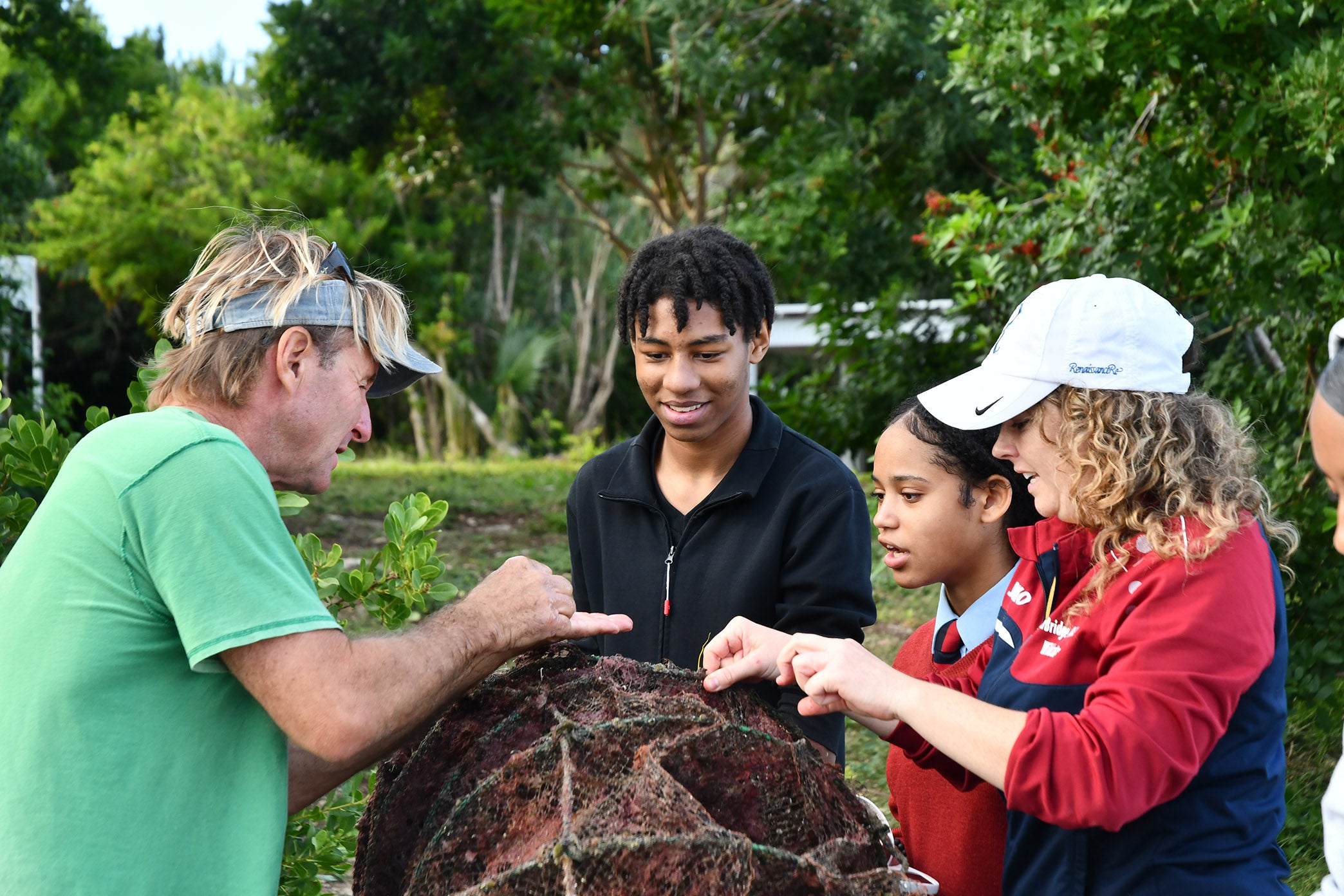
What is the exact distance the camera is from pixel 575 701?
188 centimetres

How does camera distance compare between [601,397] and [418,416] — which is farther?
[601,397]

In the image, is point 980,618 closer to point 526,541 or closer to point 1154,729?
point 1154,729

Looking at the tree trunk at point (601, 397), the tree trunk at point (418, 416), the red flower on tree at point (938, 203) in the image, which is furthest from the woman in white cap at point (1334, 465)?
the tree trunk at point (601, 397)

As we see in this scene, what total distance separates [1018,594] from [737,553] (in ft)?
2.28

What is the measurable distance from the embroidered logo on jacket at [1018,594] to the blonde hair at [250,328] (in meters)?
1.20

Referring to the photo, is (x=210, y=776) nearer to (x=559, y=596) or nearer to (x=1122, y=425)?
(x=559, y=596)

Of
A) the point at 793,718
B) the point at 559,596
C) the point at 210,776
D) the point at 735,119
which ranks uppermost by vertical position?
the point at 735,119

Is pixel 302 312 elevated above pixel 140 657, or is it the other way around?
pixel 302 312

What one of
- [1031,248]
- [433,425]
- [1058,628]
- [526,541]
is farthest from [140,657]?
[433,425]

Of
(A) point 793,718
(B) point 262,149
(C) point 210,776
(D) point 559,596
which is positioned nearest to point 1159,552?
(A) point 793,718

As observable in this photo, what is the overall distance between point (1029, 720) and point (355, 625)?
18.3 feet

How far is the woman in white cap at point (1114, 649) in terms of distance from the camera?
1.62 meters

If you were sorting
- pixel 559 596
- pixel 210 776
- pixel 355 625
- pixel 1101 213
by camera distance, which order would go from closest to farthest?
pixel 210 776, pixel 559 596, pixel 1101 213, pixel 355 625

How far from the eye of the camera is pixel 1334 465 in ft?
5.32
